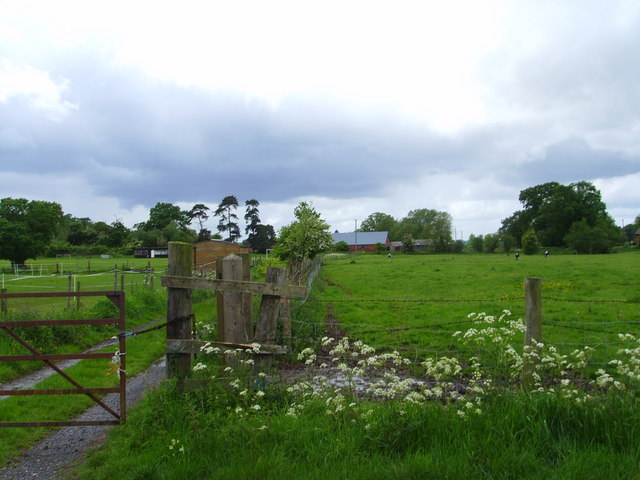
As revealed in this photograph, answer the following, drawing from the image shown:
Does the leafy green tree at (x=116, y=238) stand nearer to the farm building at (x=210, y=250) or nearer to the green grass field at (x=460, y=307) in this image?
the farm building at (x=210, y=250)

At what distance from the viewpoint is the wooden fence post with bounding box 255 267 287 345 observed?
555 centimetres

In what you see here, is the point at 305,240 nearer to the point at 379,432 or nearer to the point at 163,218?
the point at 379,432

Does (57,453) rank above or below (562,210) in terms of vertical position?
below

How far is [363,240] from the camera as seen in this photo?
13338 centimetres

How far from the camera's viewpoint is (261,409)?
477cm

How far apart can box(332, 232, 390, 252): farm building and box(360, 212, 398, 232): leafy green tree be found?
2445 cm

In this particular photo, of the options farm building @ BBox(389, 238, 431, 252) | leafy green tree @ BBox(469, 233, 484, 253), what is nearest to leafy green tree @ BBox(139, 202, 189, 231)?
farm building @ BBox(389, 238, 431, 252)

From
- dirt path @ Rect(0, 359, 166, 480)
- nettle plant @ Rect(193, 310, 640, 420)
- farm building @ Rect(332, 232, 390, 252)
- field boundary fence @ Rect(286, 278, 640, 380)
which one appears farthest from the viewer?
farm building @ Rect(332, 232, 390, 252)

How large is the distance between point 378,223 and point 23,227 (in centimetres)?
12097

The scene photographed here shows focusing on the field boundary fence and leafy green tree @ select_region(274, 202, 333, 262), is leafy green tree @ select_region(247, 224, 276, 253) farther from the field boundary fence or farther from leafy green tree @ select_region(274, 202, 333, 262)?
the field boundary fence

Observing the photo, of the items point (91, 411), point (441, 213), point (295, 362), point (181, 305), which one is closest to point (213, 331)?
point (295, 362)

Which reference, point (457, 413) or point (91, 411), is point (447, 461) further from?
point (91, 411)

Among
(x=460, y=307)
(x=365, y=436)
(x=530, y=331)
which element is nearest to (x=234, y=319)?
(x=365, y=436)

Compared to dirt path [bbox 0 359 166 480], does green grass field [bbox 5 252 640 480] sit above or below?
above
